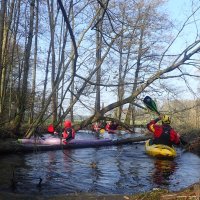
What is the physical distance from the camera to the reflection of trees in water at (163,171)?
8.64 metres

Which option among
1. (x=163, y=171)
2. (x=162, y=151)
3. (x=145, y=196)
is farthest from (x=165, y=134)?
(x=145, y=196)

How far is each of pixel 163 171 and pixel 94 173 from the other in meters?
2.23

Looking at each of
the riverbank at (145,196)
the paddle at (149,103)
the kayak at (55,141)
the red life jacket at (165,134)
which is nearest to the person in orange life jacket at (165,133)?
the red life jacket at (165,134)

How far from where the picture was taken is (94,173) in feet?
30.7

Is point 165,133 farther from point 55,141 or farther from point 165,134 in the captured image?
point 55,141

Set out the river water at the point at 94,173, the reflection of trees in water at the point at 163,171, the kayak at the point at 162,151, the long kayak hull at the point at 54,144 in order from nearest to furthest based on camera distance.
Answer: the river water at the point at 94,173 < the reflection of trees in water at the point at 163,171 < the long kayak hull at the point at 54,144 < the kayak at the point at 162,151

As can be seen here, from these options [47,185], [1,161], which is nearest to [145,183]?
[47,185]

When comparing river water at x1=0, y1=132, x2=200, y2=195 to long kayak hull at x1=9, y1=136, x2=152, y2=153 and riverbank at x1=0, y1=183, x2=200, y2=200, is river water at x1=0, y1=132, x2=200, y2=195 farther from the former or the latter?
riverbank at x1=0, y1=183, x2=200, y2=200

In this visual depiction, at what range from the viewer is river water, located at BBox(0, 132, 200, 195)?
24.0 feet

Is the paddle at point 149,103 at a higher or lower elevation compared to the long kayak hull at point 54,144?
higher

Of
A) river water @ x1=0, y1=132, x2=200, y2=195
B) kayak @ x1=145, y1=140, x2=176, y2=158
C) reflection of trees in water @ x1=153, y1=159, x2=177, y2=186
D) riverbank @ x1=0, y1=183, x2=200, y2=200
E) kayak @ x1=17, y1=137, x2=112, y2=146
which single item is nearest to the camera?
riverbank @ x1=0, y1=183, x2=200, y2=200

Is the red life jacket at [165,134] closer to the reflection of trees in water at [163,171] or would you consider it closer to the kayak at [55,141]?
the reflection of trees in water at [163,171]

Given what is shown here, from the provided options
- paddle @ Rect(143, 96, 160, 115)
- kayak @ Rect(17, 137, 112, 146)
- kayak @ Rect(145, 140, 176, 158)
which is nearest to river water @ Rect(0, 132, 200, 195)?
kayak @ Rect(145, 140, 176, 158)

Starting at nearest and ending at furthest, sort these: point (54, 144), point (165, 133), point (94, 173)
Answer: point (94, 173)
point (165, 133)
point (54, 144)
